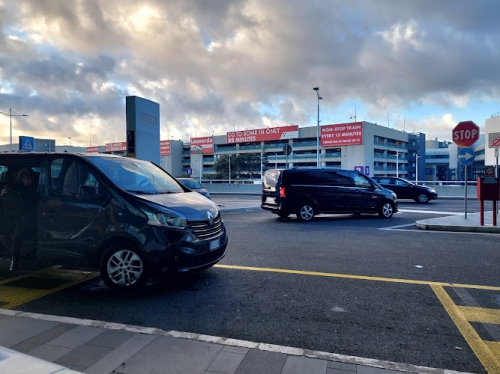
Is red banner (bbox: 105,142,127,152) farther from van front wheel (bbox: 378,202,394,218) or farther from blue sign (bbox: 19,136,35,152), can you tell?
van front wheel (bbox: 378,202,394,218)

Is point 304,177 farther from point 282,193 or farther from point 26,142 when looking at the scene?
point 26,142

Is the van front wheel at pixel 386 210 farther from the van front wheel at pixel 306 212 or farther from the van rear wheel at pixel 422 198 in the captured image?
the van rear wheel at pixel 422 198

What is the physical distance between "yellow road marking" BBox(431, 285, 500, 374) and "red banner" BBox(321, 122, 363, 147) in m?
70.3

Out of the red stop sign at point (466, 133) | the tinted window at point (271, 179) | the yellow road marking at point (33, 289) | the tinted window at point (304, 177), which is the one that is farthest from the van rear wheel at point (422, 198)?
the yellow road marking at point (33, 289)

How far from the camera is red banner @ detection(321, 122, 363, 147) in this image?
72000mm

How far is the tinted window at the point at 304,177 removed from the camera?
12969 mm

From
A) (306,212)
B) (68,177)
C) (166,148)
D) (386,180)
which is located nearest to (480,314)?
(68,177)

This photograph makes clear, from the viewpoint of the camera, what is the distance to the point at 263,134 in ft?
274

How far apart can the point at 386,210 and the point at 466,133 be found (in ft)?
12.0

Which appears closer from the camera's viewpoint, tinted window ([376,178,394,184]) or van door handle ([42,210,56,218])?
van door handle ([42,210,56,218])

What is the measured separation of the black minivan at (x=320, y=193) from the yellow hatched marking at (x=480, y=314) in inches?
339

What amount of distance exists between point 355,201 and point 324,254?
6411 millimetres

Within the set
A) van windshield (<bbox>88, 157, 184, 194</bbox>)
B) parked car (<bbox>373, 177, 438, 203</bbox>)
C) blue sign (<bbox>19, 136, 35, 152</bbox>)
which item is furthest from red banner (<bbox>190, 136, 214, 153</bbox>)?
→ van windshield (<bbox>88, 157, 184, 194</bbox>)

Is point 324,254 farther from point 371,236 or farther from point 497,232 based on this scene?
point 497,232
